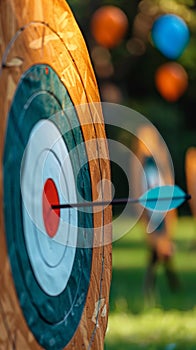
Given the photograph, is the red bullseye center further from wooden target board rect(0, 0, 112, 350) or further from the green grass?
the green grass

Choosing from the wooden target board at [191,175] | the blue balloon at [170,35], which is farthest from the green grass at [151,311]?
the blue balloon at [170,35]

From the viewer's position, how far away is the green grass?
5504 mm

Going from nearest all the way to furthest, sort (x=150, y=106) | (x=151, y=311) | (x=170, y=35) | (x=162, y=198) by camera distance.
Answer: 1. (x=162, y=198)
2. (x=151, y=311)
3. (x=170, y=35)
4. (x=150, y=106)

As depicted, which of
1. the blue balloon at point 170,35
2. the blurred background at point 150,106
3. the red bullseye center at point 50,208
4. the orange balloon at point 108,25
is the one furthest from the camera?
the orange balloon at point 108,25

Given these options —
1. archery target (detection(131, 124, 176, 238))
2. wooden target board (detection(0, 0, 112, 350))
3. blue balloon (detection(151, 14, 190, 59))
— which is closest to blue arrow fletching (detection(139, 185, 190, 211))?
wooden target board (detection(0, 0, 112, 350))

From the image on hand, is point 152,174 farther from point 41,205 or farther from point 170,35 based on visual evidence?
point 41,205

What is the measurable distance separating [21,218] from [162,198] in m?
0.64

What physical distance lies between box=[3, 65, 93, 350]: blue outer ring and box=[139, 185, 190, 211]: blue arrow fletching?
0.15m

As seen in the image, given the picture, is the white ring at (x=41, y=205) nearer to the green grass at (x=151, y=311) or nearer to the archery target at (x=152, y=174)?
the green grass at (x=151, y=311)

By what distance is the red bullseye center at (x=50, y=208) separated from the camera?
2561 millimetres

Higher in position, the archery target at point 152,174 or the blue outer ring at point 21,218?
the blue outer ring at point 21,218

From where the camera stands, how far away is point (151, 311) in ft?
22.5

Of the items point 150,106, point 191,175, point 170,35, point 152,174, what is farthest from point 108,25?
point 150,106

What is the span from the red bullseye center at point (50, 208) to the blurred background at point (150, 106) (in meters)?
2.68
